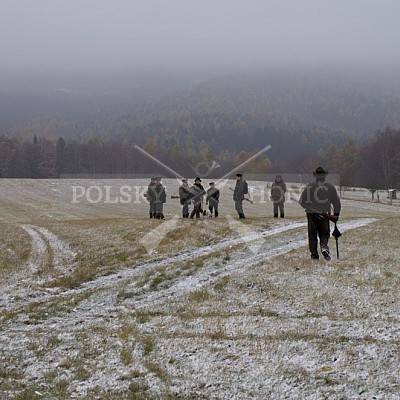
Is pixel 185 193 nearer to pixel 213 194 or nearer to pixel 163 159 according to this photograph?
pixel 213 194

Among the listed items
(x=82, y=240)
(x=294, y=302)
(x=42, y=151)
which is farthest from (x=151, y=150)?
(x=294, y=302)

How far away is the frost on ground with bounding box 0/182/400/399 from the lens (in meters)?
8.90

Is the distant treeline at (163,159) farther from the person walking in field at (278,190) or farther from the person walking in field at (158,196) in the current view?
the person walking in field at (278,190)

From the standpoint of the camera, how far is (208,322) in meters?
11.8

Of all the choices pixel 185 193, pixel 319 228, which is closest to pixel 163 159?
pixel 185 193

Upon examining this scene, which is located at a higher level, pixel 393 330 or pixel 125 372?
pixel 393 330

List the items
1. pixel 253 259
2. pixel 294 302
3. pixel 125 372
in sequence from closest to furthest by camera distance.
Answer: pixel 125 372, pixel 294 302, pixel 253 259

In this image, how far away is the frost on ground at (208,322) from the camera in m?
8.90

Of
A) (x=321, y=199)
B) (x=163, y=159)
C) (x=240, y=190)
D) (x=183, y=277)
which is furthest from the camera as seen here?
(x=163, y=159)

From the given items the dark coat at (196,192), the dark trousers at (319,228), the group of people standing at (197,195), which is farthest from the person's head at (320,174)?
the dark coat at (196,192)

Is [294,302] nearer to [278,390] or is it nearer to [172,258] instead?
[278,390]

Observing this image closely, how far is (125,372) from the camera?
9.52m

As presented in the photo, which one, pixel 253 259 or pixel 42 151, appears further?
pixel 42 151

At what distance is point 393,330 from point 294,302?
10.1 feet
